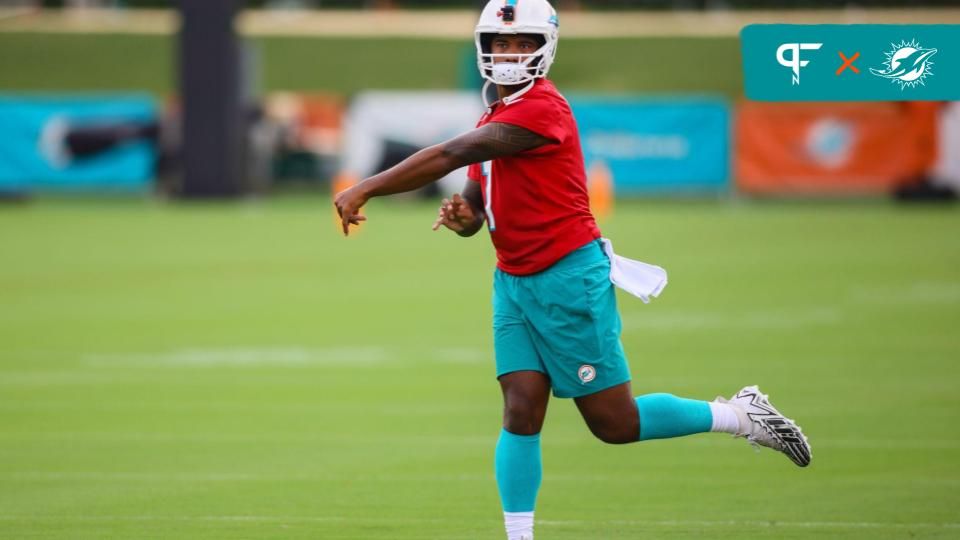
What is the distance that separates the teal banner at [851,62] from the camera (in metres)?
6.78

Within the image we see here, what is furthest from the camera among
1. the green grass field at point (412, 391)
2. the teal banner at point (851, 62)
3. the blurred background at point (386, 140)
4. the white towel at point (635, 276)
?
the blurred background at point (386, 140)

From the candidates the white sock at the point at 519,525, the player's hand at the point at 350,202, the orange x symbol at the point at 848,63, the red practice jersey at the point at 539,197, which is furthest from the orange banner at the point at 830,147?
the player's hand at the point at 350,202

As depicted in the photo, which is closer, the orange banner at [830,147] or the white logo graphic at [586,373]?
the white logo graphic at [586,373]

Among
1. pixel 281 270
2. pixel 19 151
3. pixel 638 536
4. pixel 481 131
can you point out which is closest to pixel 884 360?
pixel 638 536

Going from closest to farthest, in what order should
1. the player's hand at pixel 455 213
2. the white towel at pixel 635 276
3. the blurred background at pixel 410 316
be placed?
1. the player's hand at pixel 455 213
2. the white towel at pixel 635 276
3. the blurred background at pixel 410 316

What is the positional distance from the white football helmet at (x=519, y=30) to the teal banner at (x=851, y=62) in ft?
2.65

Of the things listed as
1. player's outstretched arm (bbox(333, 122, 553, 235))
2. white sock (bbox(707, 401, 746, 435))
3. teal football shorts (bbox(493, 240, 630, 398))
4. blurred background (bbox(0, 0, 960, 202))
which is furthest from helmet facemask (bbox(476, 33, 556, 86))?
blurred background (bbox(0, 0, 960, 202))

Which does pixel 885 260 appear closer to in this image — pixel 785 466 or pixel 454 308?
pixel 454 308

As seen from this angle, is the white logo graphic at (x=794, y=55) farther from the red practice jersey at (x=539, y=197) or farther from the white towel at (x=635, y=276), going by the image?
the white towel at (x=635, y=276)

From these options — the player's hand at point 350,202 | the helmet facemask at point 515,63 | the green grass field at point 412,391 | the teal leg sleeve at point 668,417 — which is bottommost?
the green grass field at point 412,391

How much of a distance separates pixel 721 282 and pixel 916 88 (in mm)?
13139

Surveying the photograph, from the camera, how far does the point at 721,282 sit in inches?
784

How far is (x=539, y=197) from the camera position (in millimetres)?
6914

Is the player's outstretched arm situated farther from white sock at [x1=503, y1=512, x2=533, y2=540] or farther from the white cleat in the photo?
the white cleat
